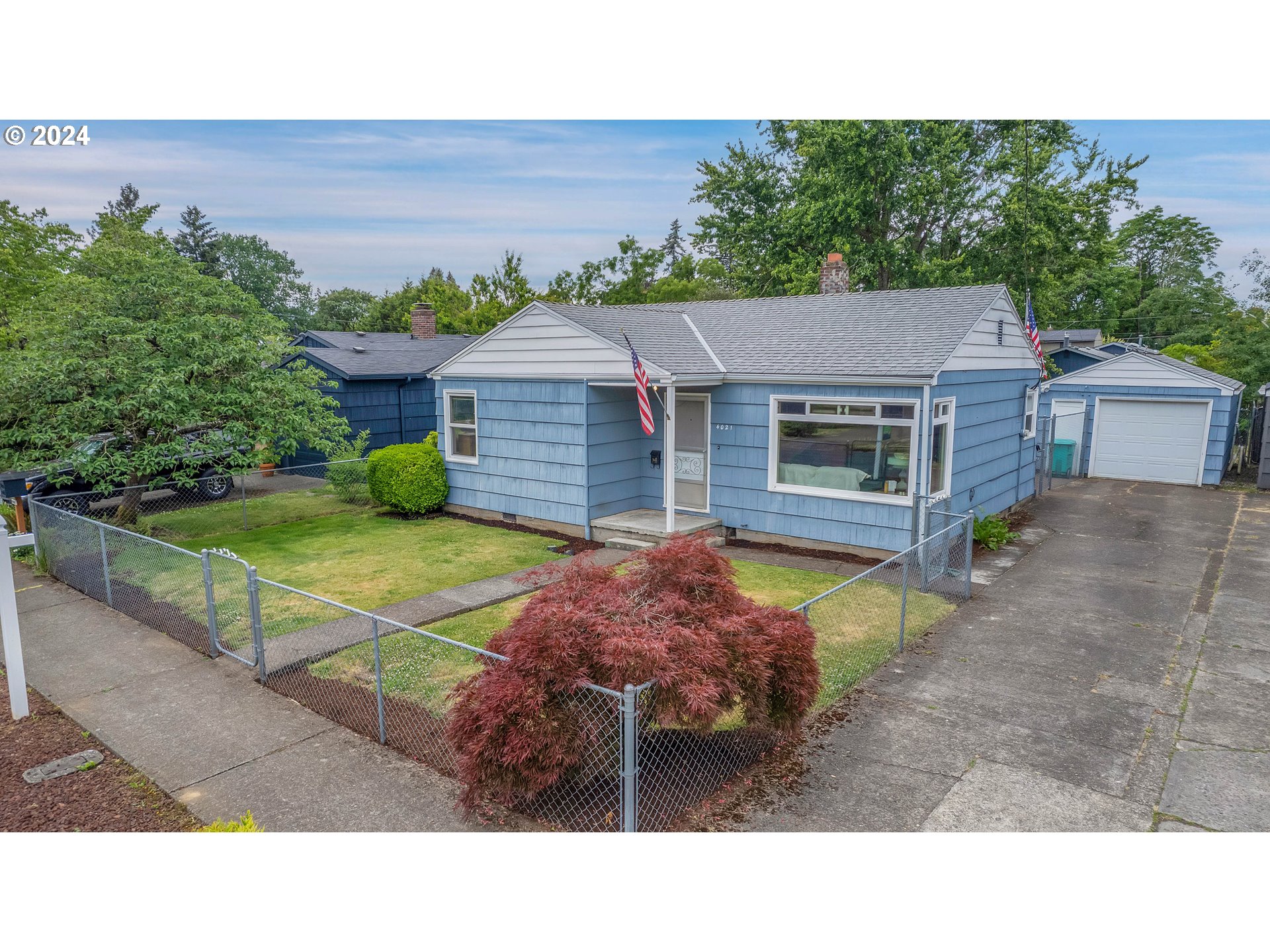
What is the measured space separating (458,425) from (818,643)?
9163mm

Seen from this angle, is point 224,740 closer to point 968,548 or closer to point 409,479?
point 968,548

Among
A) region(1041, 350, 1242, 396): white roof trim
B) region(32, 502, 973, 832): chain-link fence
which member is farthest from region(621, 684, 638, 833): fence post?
region(1041, 350, 1242, 396): white roof trim

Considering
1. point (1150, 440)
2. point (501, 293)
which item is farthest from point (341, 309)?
point (1150, 440)

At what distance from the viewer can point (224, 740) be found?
5672mm

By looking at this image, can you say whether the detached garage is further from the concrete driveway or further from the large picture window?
the large picture window

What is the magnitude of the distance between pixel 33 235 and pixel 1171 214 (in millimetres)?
54550

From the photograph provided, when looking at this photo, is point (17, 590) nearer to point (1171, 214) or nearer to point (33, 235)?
point (33, 235)

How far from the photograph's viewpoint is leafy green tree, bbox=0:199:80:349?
18.0 m

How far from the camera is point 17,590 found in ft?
31.8

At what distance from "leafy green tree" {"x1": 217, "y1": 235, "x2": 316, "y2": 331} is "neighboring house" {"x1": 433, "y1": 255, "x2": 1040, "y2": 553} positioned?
46.9m

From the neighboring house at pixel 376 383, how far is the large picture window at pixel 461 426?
13.8 feet

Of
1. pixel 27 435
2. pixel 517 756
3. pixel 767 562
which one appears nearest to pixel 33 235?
pixel 27 435

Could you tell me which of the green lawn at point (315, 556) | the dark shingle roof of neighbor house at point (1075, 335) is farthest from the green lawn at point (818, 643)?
the dark shingle roof of neighbor house at point (1075, 335)

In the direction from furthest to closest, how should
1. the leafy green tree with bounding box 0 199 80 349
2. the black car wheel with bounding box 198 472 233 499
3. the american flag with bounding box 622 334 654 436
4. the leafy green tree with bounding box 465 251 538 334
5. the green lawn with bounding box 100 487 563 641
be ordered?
the leafy green tree with bounding box 465 251 538 334
the leafy green tree with bounding box 0 199 80 349
the black car wheel with bounding box 198 472 233 499
the american flag with bounding box 622 334 654 436
the green lawn with bounding box 100 487 563 641
